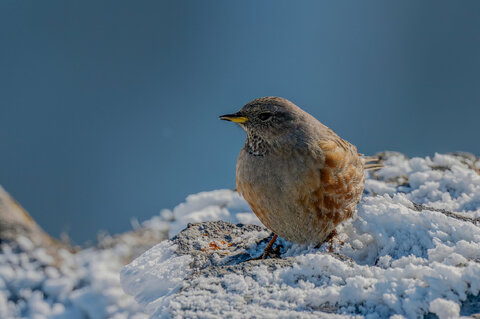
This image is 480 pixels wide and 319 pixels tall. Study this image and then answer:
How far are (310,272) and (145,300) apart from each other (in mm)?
1143

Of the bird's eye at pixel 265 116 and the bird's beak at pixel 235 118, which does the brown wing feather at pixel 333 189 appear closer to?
the bird's eye at pixel 265 116

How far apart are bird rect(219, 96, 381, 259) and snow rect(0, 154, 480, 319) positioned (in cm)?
22

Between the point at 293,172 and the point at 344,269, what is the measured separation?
1020mm

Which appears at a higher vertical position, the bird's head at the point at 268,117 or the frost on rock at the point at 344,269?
the bird's head at the point at 268,117

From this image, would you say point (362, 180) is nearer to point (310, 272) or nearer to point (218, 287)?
point (310, 272)

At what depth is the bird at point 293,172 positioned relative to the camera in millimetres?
3443

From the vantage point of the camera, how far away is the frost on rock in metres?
2.23

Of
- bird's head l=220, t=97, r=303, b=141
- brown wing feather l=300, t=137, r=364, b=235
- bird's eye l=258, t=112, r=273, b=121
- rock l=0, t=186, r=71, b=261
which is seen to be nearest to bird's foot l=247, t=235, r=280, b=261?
brown wing feather l=300, t=137, r=364, b=235

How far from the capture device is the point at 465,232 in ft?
10.0

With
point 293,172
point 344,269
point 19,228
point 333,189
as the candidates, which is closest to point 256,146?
point 293,172

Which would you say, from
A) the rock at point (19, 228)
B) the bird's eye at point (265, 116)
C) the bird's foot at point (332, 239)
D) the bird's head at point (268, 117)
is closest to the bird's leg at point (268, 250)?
the bird's foot at point (332, 239)

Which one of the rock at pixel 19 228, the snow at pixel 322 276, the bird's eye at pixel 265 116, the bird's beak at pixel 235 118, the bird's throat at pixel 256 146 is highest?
the bird's beak at pixel 235 118

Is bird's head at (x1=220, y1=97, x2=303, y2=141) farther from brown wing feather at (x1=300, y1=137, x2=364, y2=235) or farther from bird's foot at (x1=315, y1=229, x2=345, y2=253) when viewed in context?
bird's foot at (x1=315, y1=229, x2=345, y2=253)

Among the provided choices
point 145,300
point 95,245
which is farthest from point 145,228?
point 145,300
